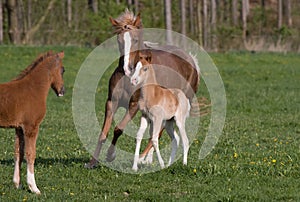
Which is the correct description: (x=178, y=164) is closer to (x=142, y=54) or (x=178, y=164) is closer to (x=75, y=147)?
(x=142, y=54)

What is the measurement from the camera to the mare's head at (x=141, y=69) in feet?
33.9

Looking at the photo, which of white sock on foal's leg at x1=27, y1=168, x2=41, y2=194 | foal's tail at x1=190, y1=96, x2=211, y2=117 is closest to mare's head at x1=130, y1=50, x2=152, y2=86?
white sock on foal's leg at x1=27, y1=168, x2=41, y2=194

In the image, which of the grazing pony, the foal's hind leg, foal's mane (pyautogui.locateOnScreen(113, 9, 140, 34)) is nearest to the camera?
the grazing pony

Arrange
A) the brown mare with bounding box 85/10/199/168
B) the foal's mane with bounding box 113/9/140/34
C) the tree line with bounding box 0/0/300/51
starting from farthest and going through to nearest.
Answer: the tree line with bounding box 0/0/300/51 → the foal's mane with bounding box 113/9/140/34 → the brown mare with bounding box 85/10/199/168

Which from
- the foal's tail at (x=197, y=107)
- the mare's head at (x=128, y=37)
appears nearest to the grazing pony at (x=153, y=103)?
the mare's head at (x=128, y=37)

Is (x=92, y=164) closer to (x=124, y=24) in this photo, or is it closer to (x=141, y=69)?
(x=141, y=69)

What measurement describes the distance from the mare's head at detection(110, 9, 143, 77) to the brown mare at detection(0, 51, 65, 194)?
1.52 m

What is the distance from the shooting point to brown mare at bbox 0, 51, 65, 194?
339 inches

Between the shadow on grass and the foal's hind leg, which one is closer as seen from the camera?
the shadow on grass

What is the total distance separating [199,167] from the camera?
33.4 feet

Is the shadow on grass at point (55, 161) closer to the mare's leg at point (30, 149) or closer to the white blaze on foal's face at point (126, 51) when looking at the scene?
the white blaze on foal's face at point (126, 51)

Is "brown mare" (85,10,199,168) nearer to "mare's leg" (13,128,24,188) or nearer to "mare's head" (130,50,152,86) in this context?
"mare's head" (130,50,152,86)

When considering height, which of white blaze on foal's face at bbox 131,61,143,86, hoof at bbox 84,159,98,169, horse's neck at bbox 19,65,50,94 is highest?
horse's neck at bbox 19,65,50,94

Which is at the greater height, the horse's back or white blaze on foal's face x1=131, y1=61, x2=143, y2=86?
white blaze on foal's face x1=131, y1=61, x2=143, y2=86
